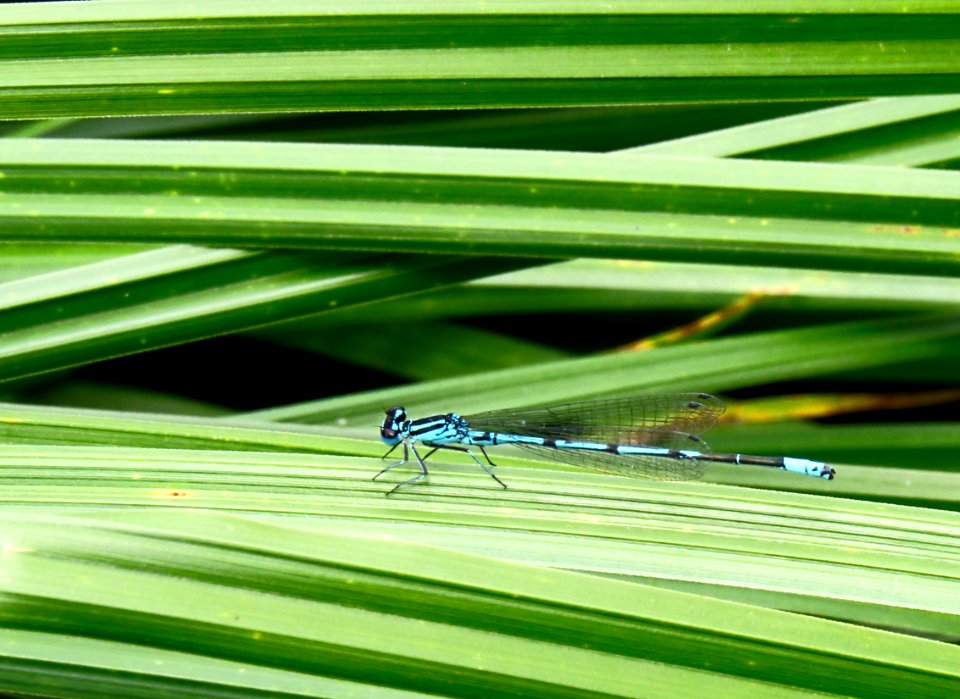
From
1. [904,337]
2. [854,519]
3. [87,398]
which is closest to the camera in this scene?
[854,519]

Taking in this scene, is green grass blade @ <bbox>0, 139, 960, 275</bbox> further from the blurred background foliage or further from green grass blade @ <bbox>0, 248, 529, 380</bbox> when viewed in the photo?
green grass blade @ <bbox>0, 248, 529, 380</bbox>

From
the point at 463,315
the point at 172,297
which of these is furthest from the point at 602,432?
the point at 172,297

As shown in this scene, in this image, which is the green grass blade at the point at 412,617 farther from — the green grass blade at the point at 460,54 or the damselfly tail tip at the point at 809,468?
the green grass blade at the point at 460,54

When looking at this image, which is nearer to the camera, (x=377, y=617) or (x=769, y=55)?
(x=377, y=617)

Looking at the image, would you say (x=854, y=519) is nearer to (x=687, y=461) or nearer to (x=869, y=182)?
(x=687, y=461)

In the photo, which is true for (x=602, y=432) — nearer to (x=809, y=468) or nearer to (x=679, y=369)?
(x=679, y=369)

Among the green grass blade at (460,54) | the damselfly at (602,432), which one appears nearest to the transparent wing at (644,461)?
the damselfly at (602,432)

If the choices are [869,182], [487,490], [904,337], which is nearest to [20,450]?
[487,490]

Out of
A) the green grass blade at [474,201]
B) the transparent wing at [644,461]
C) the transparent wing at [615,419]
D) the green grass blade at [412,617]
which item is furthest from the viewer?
the transparent wing at [615,419]
